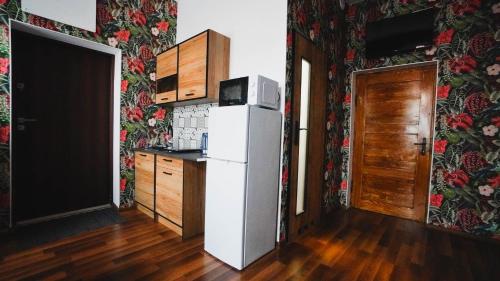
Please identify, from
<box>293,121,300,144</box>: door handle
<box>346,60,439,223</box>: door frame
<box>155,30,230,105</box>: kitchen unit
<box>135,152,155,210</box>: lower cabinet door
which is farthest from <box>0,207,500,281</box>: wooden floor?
<box>155,30,230,105</box>: kitchen unit

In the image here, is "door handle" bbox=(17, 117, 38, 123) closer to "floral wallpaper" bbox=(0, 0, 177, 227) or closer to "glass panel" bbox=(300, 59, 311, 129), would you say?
"floral wallpaper" bbox=(0, 0, 177, 227)

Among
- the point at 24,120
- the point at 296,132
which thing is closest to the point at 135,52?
the point at 24,120

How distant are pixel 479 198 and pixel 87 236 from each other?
412cm

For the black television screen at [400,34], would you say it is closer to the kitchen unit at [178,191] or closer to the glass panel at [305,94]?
the glass panel at [305,94]

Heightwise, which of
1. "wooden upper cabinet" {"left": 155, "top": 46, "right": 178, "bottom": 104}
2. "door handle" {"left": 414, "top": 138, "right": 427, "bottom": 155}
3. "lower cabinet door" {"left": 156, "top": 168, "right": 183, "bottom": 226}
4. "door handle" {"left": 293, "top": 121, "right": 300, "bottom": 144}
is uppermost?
"wooden upper cabinet" {"left": 155, "top": 46, "right": 178, "bottom": 104}

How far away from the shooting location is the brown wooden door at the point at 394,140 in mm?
2855

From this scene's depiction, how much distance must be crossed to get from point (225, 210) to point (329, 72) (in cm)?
220

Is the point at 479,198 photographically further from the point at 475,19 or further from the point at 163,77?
the point at 163,77

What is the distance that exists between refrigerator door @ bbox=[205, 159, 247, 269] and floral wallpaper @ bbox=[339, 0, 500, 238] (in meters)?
2.44

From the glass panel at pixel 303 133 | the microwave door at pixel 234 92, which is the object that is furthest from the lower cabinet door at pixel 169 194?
the glass panel at pixel 303 133

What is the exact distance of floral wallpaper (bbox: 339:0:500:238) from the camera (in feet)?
7.74

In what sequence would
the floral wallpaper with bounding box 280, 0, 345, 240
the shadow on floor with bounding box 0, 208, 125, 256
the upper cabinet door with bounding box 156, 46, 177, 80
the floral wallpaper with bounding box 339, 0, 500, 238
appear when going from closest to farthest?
the shadow on floor with bounding box 0, 208, 125, 256 < the floral wallpaper with bounding box 280, 0, 345, 240 < the floral wallpaper with bounding box 339, 0, 500, 238 < the upper cabinet door with bounding box 156, 46, 177, 80

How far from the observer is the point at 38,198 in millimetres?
2600

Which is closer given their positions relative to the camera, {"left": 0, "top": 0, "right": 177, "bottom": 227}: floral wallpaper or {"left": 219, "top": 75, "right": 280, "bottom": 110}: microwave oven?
{"left": 219, "top": 75, "right": 280, "bottom": 110}: microwave oven
